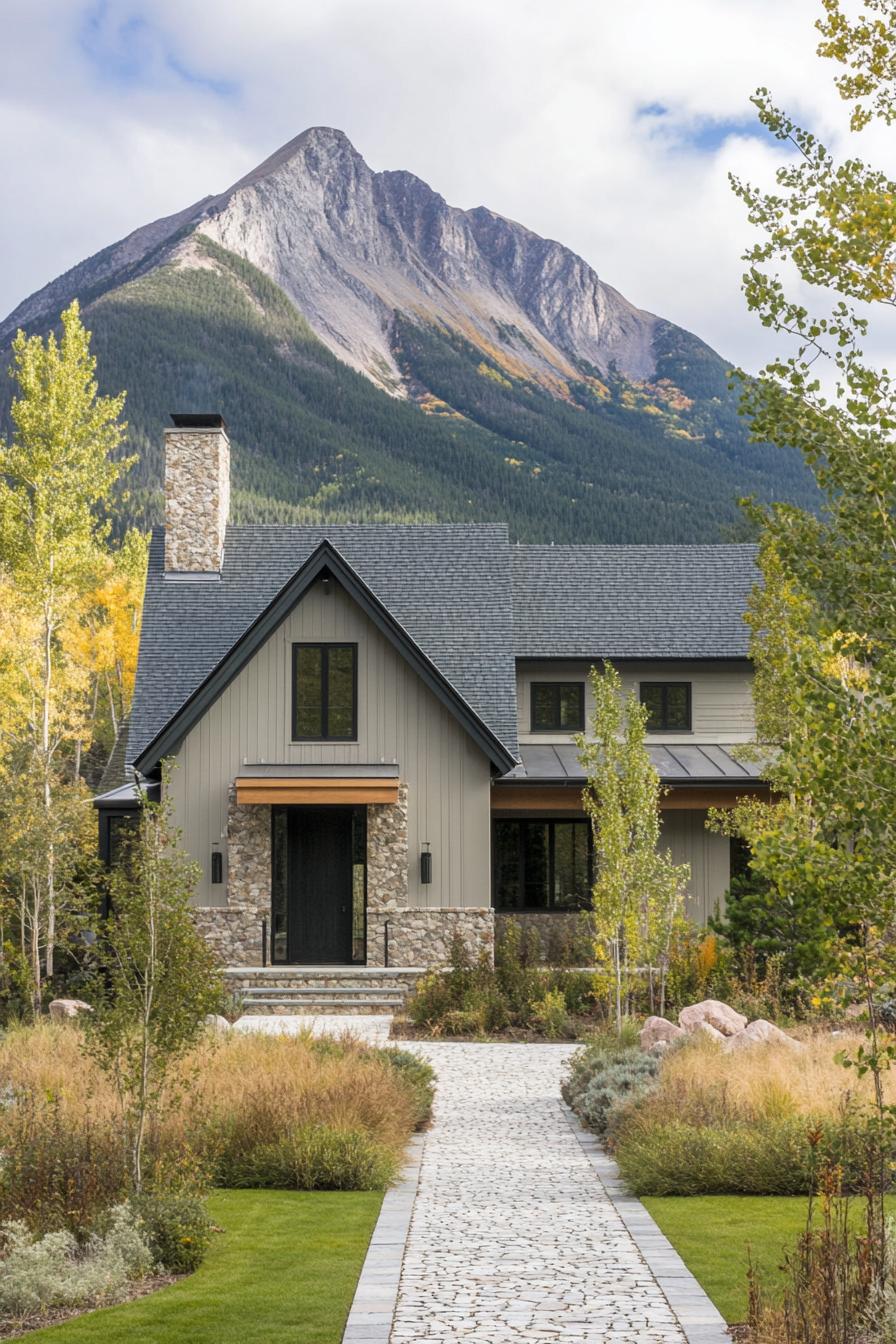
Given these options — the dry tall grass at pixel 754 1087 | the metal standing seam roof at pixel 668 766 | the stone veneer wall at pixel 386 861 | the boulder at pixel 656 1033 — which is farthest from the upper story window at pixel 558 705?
the dry tall grass at pixel 754 1087

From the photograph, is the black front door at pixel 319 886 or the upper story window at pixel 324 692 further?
the upper story window at pixel 324 692

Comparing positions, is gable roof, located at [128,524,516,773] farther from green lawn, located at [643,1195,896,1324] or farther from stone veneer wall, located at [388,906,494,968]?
green lawn, located at [643,1195,896,1324]

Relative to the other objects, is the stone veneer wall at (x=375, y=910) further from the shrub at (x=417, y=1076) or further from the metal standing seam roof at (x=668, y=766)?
the shrub at (x=417, y=1076)

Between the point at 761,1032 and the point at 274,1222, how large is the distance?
6.70 m

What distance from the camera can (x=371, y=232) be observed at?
627 feet

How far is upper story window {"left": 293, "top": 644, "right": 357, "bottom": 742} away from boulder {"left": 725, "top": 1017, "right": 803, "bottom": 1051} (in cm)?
1050

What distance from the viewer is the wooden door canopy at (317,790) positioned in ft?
73.6

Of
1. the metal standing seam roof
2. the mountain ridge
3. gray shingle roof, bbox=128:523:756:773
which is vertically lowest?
the metal standing seam roof

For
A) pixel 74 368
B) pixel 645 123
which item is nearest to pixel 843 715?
pixel 645 123

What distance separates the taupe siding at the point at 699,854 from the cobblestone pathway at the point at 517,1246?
36.7 ft

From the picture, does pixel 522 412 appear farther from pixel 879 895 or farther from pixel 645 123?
pixel 879 895

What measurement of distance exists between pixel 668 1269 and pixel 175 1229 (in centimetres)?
292

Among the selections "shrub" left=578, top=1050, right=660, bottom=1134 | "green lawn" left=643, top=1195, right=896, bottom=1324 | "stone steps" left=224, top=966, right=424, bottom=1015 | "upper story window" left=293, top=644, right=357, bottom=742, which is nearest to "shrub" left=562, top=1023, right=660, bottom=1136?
"shrub" left=578, top=1050, right=660, bottom=1134

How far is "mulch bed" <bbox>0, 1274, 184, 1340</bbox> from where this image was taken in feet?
24.2
